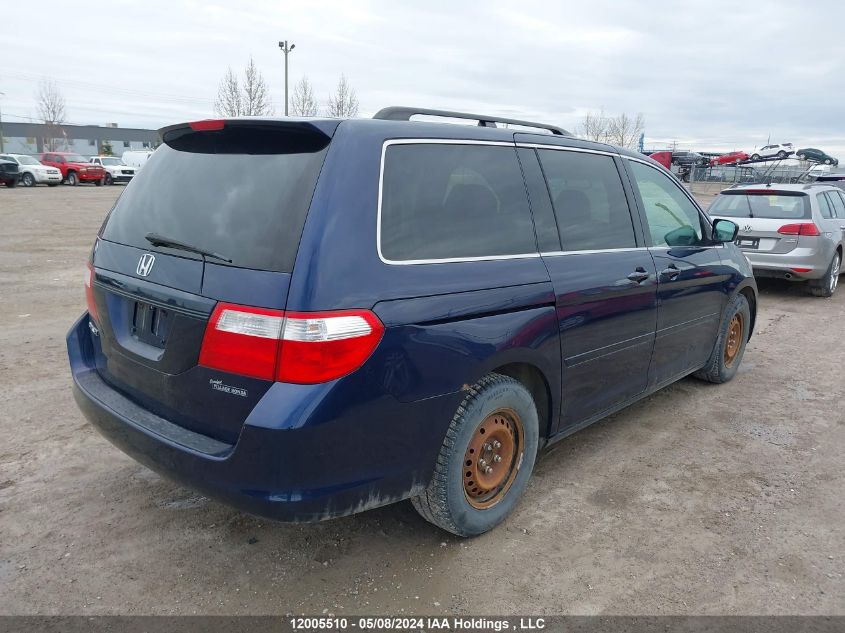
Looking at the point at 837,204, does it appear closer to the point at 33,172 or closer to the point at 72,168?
the point at 33,172

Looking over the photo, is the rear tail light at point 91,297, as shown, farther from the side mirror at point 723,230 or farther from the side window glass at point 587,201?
the side mirror at point 723,230

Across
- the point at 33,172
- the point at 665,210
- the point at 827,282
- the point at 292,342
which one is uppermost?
→ the point at 665,210

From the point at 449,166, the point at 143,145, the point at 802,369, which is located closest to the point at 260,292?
the point at 449,166

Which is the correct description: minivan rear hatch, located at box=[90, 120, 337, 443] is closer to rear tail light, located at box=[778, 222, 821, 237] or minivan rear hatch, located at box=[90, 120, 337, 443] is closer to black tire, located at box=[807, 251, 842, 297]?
rear tail light, located at box=[778, 222, 821, 237]

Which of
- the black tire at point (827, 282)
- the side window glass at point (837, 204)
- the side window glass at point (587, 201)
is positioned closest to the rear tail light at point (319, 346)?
the side window glass at point (587, 201)

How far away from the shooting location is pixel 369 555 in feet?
9.59

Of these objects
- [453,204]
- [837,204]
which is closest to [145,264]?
[453,204]

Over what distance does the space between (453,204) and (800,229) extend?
780 centimetres

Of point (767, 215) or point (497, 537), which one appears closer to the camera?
point (497, 537)

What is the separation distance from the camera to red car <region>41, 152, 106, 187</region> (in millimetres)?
32188

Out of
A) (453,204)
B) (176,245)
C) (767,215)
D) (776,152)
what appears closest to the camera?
(176,245)

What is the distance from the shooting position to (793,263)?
888 centimetres

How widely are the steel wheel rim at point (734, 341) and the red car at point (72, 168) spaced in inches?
1337

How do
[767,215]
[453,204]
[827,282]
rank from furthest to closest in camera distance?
[827,282]
[767,215]
[453,204]
